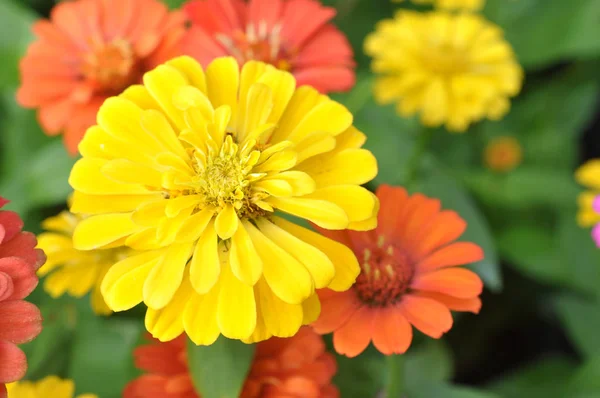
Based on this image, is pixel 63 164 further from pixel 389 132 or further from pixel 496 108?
pixel 496 108

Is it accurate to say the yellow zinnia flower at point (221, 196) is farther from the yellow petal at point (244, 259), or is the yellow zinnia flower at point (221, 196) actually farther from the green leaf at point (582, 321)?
the green leaf at point (582, 321)

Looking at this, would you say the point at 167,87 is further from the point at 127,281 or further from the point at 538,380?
the point at 538,380

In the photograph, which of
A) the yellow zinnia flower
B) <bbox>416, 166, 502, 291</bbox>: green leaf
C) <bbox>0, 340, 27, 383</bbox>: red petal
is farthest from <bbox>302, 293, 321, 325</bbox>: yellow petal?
<bbox>416, 166, 502, 291</bbox>: green leaf

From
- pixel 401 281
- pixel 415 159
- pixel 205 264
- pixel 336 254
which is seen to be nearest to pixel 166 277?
pixel 205 264

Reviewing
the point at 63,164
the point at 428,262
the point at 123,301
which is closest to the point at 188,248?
the point at 123,301

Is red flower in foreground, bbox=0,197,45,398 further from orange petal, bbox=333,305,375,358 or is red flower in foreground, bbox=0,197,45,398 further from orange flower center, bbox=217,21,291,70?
orange flower center, bbox=217,21,291,70

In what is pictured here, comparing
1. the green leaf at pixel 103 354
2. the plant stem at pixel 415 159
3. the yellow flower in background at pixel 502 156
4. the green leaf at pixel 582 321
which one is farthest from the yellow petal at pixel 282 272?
the yellow flower in background at pixel 502 156
